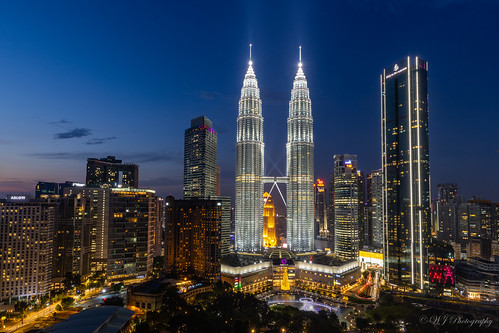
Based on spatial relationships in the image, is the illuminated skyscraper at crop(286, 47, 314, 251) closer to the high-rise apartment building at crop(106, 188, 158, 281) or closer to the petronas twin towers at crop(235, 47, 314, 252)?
the petronas twin towers at crop(235, 47, 314, 252)

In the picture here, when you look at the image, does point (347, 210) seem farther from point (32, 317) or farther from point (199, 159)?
point (32, 317)

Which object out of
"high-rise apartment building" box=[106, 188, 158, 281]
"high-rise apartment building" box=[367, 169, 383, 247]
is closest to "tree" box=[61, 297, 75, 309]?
"high-rise apartment building" box=[106, 188, 158, 281]

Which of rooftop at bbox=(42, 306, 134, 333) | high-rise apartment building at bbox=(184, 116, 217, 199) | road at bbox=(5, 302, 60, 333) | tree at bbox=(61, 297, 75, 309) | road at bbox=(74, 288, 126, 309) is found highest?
high-rise apartment building at bbox=(184, 116, 217, 199)

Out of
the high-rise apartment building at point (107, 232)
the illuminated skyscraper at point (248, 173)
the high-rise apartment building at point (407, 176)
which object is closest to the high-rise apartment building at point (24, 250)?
the high-rise apartment building at point (107, 232)

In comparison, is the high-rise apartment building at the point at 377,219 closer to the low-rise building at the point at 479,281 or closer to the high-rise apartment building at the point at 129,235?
the low-rise building at the point at 479,281

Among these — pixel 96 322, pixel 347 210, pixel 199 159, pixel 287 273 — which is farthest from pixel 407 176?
pixel 199 159

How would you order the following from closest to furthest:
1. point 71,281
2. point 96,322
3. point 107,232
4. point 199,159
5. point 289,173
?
point 96,322 → point 71,281 → point 107,232 → point 289,173 → point 199,159

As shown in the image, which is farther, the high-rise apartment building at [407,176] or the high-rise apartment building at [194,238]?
the high-rise apartment building at [407,176]
